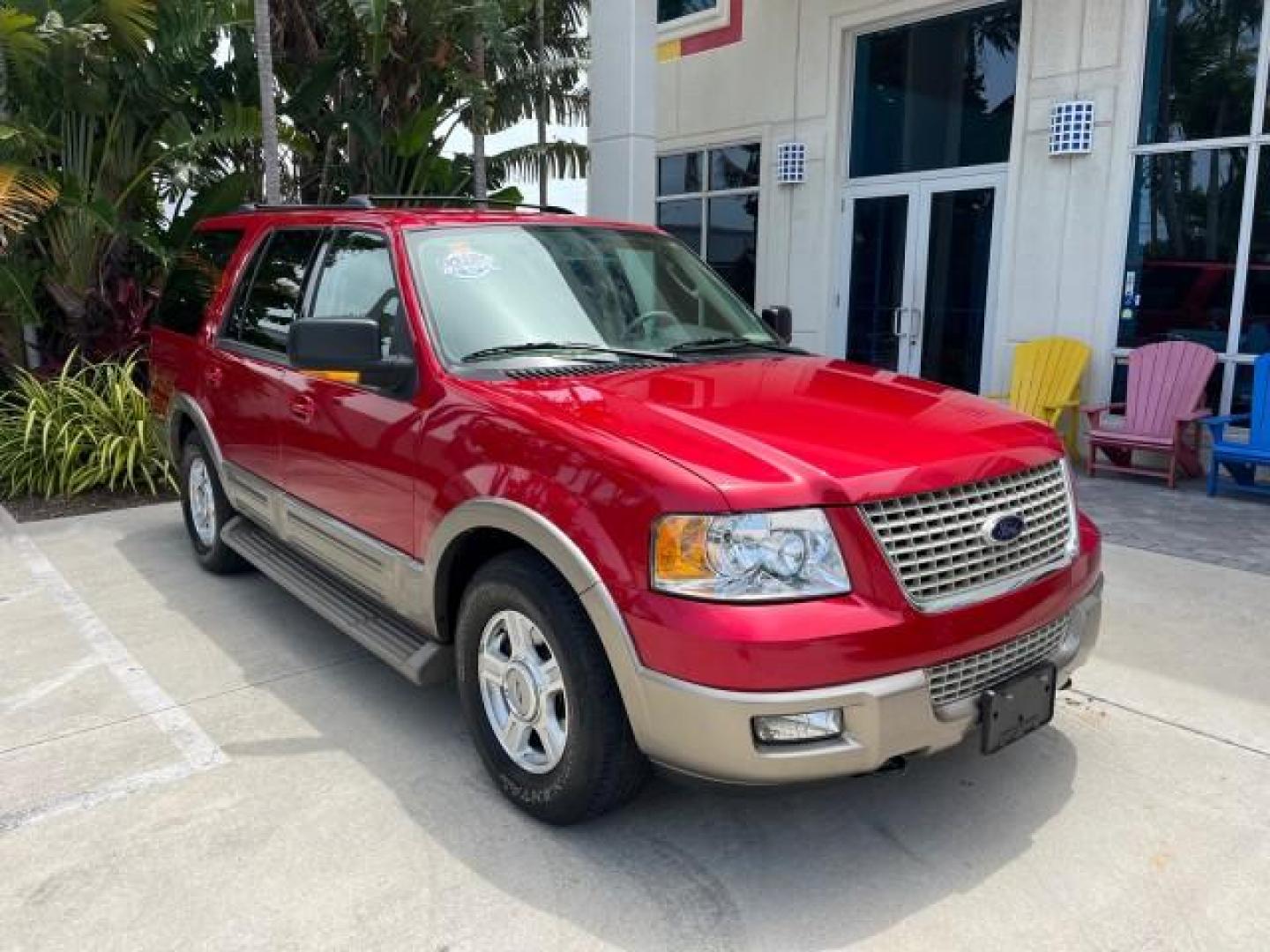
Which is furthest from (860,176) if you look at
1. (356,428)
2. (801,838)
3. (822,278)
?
(801,838)

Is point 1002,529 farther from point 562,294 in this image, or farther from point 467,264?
point 467,264

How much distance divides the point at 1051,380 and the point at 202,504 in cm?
671

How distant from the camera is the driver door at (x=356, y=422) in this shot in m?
3.49

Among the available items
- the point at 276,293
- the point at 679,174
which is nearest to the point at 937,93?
the point at 679,174

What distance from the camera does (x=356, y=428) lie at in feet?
12.2

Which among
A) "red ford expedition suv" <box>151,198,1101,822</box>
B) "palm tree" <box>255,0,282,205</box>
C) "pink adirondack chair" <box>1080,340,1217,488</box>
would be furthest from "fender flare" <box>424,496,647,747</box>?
"palm tree" <box>255,0,282,205</box>

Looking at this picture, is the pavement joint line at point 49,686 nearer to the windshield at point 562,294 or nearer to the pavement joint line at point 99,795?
the pavement joint line at point 99,795

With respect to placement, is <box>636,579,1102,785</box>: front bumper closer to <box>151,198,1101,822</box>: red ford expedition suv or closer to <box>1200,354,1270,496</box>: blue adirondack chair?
<box>151,198,1101,822</box>: red ford expedition suv

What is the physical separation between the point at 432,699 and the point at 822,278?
7.85m

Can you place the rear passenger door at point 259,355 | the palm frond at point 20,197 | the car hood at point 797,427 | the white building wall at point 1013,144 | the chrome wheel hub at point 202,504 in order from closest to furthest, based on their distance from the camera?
the car hood at point 797,427 → the rear passenger door at point 259,355 → the chrome wheel hub at point 202,504 → the palm frond at point 20,197 → the white building wall at point 1013,144

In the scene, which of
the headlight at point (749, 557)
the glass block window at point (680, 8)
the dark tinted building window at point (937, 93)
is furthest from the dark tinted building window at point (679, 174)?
the headlight at point (749, 557)

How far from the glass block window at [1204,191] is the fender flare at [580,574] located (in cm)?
714

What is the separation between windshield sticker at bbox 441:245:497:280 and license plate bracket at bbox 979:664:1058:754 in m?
2.24

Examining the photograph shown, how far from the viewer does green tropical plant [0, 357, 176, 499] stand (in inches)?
296
